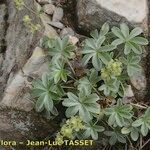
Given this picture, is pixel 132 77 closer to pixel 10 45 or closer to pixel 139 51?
pixel 139 51

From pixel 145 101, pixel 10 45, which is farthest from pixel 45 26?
pixel 145 101

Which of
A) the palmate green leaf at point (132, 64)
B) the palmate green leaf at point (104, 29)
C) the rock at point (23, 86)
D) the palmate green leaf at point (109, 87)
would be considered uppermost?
the palmate green leaf at point (104, 29)

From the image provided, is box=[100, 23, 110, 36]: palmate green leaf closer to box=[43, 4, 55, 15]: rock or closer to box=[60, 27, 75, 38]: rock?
box=[60, 27, 75, 38]: rock

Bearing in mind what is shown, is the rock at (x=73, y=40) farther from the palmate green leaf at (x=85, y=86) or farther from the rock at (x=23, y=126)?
the rock at (x=23, y=126)

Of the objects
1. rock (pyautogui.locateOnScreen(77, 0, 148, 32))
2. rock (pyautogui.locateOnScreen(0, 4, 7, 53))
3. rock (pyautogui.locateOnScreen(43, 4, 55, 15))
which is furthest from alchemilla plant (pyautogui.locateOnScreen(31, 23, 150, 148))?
rock (pyautogui.locateOnScreen(0, 4, 7, 53))

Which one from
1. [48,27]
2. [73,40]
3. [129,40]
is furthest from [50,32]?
[129,40]

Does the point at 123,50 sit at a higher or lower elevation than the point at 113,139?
higher

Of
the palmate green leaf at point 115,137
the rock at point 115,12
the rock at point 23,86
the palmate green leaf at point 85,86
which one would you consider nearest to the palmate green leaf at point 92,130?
the palmate green leaf at point 115,137
